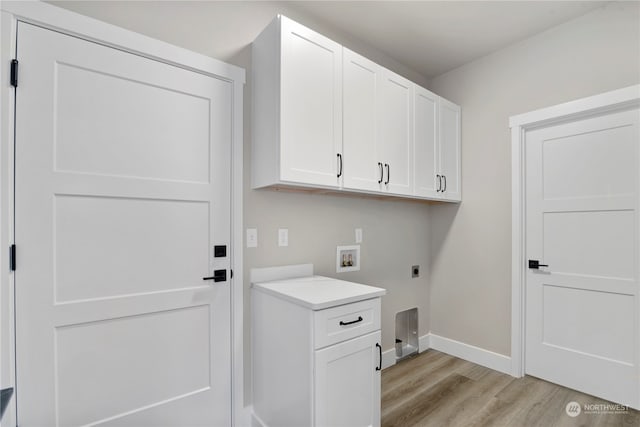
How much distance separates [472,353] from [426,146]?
6.33 ft

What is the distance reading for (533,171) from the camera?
2.61m

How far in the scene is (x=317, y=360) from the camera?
1503mm

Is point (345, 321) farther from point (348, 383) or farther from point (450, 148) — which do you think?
point (450, 148)

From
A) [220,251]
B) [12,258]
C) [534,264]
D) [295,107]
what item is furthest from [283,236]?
[534,264]

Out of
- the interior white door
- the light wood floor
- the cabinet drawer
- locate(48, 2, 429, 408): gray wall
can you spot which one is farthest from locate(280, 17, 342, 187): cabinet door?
the interior white door

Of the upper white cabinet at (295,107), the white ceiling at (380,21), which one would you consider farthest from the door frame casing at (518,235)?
the upper white cabinet at (295,107)

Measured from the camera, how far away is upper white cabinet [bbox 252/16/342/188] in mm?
1782

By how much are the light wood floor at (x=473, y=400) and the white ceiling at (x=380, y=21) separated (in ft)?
8.44

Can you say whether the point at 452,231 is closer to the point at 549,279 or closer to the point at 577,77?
the point at 549,279

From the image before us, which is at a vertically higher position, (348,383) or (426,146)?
(426,146)

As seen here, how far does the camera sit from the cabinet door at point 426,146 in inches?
102

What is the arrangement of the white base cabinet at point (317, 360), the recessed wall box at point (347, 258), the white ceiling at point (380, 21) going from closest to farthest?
the white base cabinet at point (317, 360) → the white ceiling at point (380, 21) → the recessed wall box at point (347, 258)

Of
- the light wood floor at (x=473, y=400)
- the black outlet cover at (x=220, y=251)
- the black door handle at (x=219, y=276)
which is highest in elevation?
the black outlet cover at (x=220, y=251)

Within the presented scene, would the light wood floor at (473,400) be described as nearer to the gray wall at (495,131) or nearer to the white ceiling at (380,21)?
the gray wall at (495,131)
